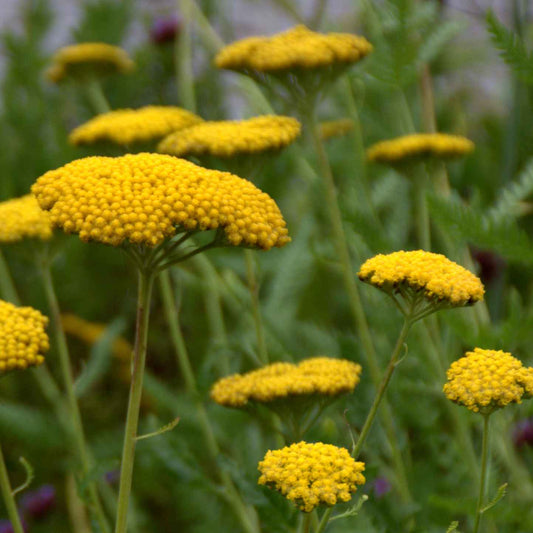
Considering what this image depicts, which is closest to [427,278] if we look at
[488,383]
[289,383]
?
[488,383]

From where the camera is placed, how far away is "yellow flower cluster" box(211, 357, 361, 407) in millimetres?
864

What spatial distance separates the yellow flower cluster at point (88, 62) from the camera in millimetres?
1619

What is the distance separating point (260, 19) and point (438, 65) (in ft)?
3.13

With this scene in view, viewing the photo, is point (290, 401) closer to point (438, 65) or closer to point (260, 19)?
point (438, 65)

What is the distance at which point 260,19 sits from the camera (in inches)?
132

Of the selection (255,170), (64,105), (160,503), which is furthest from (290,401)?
(64,105)

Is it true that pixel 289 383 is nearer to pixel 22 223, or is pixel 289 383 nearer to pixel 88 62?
pixel 22 223

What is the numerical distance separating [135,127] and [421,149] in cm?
41

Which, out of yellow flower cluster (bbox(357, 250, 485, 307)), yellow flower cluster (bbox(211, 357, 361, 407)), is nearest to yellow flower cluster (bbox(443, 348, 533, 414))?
yellow flower cluster (bbox(357, 250, 485, 307))

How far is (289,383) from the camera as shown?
0.87 meters

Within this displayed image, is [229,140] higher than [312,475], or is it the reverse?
[229,140]

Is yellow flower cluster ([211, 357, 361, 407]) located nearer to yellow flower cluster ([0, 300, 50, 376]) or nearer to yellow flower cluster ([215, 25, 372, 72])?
yellow flower cluster ([0, 300, 50, 376])

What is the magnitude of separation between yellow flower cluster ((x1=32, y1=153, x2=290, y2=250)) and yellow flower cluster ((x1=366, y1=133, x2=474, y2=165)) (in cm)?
55

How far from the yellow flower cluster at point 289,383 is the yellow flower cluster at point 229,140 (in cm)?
26
